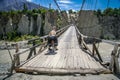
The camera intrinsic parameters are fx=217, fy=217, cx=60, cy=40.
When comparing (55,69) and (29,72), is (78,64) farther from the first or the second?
(29,72)

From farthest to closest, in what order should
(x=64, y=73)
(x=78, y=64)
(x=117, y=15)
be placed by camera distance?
(x=117, y=15) → (x=78, y=64) → (x=64, y=73)

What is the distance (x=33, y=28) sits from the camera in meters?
52.8

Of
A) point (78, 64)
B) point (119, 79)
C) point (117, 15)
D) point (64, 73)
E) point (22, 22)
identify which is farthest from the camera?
point (22, 22)

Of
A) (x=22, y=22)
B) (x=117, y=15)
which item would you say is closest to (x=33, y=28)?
(x=22, y=22)

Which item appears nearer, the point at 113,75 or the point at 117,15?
the point at 113,75

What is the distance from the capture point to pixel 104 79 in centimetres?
582

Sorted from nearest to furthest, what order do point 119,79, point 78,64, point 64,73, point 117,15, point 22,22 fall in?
point 119,79, point 64,73, point 78,64, point 117,15, point 22,22

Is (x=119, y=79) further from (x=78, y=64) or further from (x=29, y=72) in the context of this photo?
(x=29, y=72)

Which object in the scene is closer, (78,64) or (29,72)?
(29,72)

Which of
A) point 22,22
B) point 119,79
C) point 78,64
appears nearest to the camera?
point 119,79

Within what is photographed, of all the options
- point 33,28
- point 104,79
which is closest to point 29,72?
point 104,79

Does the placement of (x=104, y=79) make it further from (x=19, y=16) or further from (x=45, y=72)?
(x=19, y=16)

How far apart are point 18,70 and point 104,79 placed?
2515mm

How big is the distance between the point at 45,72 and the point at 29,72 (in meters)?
0.49
